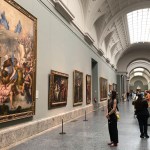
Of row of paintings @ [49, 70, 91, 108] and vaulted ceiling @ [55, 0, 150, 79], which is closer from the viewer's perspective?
row of paintings @ [49, 70, 91, 108]

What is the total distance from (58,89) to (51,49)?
6.56 ft

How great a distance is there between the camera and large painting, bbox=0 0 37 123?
748 cm

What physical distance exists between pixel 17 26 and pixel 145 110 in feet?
17.5

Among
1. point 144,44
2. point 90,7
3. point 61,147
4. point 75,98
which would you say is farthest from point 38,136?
point 144,44

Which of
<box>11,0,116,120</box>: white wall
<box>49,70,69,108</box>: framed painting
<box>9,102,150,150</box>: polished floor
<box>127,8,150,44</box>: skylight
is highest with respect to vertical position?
<box>127,8,150,44</box>: skylight

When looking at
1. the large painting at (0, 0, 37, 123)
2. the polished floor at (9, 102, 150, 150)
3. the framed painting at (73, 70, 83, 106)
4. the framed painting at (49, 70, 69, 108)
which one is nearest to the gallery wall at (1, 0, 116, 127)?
the framed painting at (49, 70, 69, 108)

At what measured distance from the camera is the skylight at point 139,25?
27847 mm

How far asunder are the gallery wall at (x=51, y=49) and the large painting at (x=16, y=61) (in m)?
0.52

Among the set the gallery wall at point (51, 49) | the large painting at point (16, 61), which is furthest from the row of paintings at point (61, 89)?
the large painting at point (16, 61)

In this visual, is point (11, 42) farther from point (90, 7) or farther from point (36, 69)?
point (90, 7)

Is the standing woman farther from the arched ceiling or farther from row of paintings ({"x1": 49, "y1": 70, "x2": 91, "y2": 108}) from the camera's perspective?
the arched ceiling

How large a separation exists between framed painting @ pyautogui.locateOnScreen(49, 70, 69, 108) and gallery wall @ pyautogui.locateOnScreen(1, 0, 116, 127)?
268mm

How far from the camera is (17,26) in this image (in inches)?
326

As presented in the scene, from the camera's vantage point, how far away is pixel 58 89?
1236 centimetres
